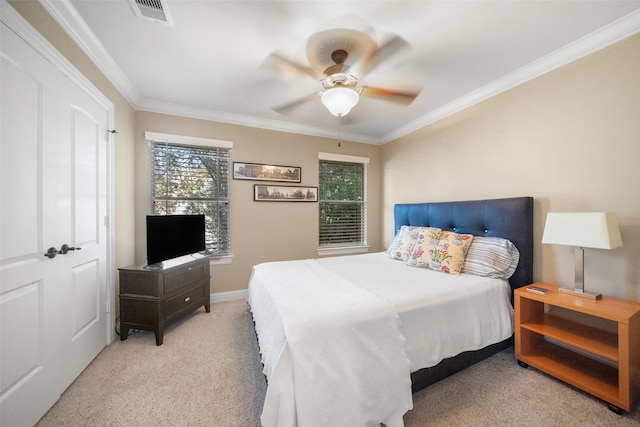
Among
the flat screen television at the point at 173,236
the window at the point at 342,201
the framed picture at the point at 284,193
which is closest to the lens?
the flat screen television at the point at 173,236

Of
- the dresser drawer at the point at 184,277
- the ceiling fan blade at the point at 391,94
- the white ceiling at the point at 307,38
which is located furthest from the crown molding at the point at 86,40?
the ceiling fan blade at the point at 391,94

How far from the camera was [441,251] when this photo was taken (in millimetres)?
2330

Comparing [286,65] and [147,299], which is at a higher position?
[286,65]

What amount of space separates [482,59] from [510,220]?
1510mm

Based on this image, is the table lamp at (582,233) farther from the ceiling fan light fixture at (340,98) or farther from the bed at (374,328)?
the ceiling fan light fixture at (340,98)

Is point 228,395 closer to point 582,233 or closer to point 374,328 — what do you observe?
point 374,328

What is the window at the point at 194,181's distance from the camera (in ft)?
9.84

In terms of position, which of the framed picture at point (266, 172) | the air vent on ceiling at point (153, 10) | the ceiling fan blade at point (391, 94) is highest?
the air vent on ceiling at point (153, 10)

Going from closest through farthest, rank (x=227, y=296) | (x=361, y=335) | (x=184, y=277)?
(x=361, y=335), (x=184, y=277), (x=227, y=296)

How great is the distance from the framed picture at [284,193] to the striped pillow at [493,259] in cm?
230

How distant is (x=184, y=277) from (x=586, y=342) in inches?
137

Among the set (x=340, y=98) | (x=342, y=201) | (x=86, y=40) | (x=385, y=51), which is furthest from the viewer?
(x=342, y=201)

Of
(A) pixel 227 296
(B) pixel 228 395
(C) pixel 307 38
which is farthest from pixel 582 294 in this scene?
(A) pixel 227 296

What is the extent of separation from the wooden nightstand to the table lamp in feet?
0.70
